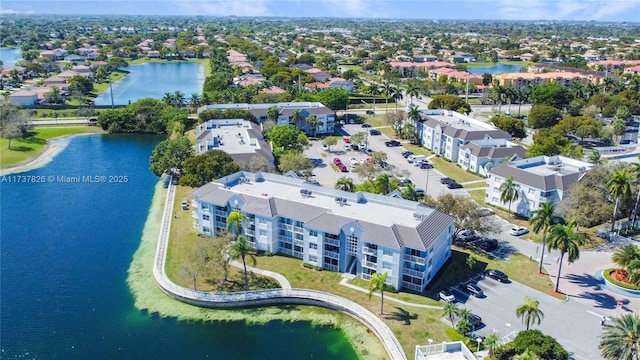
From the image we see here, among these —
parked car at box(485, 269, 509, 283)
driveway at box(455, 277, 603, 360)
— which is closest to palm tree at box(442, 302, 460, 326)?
driveway at box(455, 277, 603, 360)

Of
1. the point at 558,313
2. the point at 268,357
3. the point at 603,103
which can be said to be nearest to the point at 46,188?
the point at 268,357

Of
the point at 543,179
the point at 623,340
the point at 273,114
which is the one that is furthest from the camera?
the point at 273,114

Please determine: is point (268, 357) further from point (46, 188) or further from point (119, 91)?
point (119, 91)

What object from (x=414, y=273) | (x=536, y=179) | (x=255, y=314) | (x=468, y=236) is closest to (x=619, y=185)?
(x=536, y=179)

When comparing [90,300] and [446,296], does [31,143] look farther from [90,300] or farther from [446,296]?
[446,296]

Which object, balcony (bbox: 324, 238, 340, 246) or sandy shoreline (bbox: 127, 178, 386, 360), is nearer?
sandy shoreline (bbox: 127, 178, 386, 360)

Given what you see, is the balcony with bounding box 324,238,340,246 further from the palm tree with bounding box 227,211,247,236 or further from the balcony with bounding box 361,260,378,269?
the palm tree with bounding box 227,211,247,236

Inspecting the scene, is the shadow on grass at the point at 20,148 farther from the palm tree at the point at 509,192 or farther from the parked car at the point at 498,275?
the parked car at the point at 498,275
